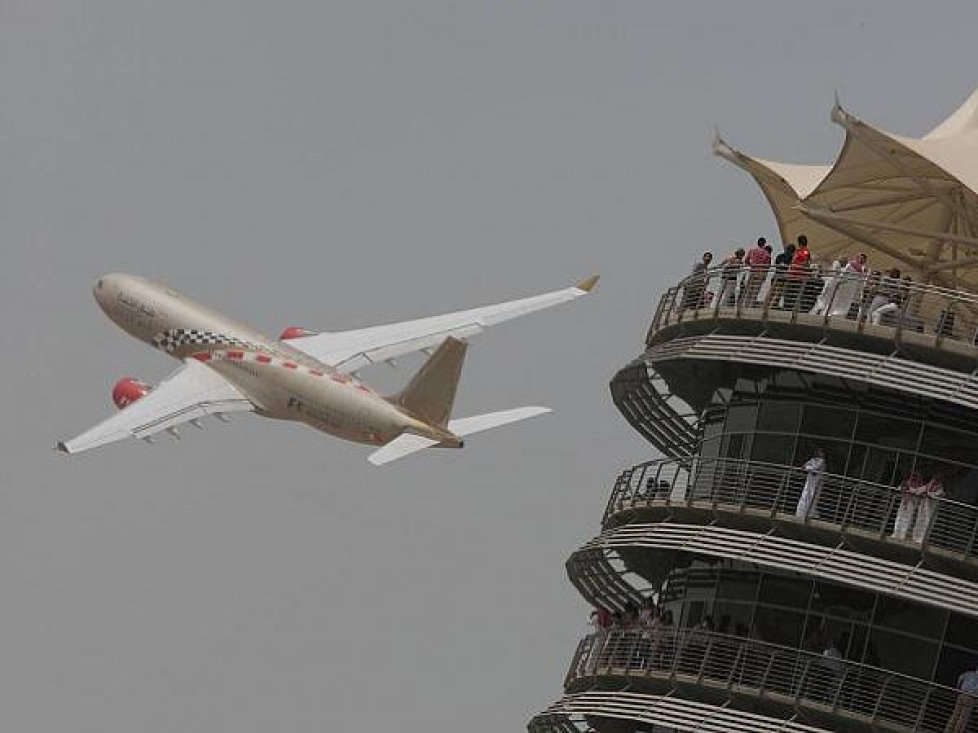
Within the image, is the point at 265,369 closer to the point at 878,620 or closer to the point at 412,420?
the point at 412,420

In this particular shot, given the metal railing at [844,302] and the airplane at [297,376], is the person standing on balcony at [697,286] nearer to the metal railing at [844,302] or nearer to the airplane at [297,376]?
the metal railing at [844,302]

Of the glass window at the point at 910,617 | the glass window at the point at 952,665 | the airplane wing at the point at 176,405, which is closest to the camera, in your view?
the glass window at the point at 952,665

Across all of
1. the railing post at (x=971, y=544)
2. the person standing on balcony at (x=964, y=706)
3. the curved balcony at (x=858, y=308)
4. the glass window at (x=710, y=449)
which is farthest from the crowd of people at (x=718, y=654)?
the curved balcony at (x=858, y=308)

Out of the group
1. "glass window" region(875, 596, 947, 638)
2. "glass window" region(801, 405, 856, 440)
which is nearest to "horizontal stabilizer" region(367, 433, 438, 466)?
"glass window" region(801, 405, 856, 440)

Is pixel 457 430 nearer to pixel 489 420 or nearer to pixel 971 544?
pixel 489 420

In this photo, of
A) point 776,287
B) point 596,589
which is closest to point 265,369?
point 596,589

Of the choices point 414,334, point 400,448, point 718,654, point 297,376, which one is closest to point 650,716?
point 718,654

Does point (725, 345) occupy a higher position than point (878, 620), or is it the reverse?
point (725, 345)
